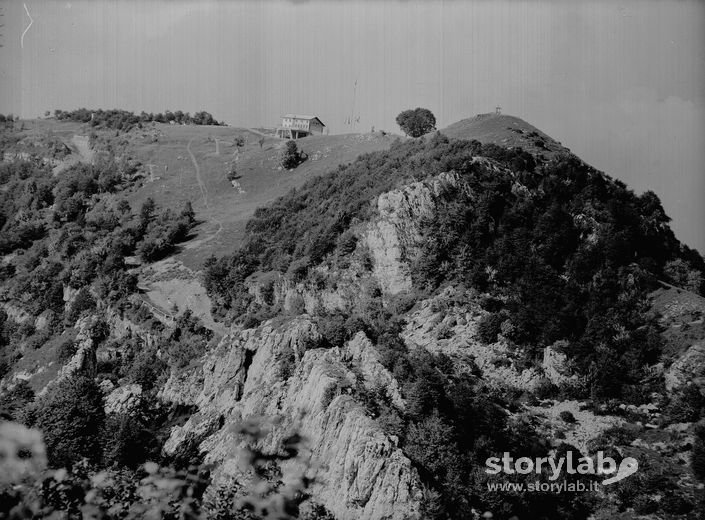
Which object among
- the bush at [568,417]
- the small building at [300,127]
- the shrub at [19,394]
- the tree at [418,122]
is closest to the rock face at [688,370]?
the bush at [568,417]

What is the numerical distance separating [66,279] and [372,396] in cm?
5273

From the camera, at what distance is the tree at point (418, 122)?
107938 millimetres

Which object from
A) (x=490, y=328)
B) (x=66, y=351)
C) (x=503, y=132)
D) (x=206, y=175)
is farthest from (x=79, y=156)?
(x=490, y=328)

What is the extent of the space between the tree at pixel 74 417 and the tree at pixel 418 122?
233ft

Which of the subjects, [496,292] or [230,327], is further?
[230,327]

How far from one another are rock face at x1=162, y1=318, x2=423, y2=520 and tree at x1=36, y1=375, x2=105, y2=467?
20.7ft

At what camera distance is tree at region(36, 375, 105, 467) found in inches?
1943

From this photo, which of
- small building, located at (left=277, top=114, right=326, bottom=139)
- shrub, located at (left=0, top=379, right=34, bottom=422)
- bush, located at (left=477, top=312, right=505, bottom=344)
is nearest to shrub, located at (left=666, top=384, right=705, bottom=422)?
bush, located at (left=477, top=312, right=505, bottom=344)

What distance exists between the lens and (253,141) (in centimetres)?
13362

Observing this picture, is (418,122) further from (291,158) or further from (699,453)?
(699,453)

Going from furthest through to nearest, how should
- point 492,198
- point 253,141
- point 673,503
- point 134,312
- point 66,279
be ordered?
point 253,141
point 66,279
point 134,312
point 492,198
point 673,503

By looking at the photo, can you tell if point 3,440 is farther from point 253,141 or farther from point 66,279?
point 253,141

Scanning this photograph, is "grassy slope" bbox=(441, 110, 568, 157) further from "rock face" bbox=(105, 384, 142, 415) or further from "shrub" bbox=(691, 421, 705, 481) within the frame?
"rock face" bbox=(105, 384, 142, 415)

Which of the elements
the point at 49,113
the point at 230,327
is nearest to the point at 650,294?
the point at 230,327
